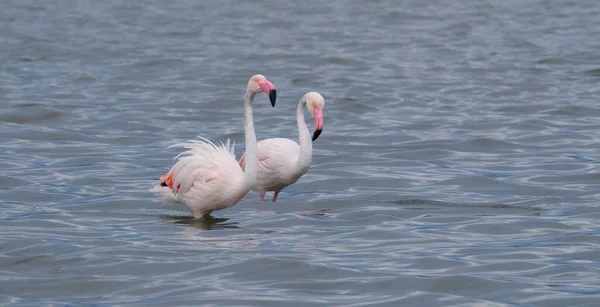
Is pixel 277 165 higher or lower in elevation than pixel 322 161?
higher

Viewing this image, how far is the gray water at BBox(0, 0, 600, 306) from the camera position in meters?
7.19

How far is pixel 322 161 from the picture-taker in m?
12.5

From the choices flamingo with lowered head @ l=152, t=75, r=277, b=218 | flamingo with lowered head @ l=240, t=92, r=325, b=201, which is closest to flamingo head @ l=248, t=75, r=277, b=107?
flamingo with lowered head @ l=152, t=75, r=277, b=218

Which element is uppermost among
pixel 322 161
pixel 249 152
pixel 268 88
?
pixel 268 88

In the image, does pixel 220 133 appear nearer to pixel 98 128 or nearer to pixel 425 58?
pixel 98 128

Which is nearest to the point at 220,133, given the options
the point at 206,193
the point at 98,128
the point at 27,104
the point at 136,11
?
the point at 98,128

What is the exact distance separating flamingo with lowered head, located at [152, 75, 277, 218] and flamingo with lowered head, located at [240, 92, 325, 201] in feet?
2.19

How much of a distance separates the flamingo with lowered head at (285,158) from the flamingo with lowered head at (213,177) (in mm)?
668

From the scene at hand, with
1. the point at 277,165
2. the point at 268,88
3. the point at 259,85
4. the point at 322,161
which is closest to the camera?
the point at 268,88

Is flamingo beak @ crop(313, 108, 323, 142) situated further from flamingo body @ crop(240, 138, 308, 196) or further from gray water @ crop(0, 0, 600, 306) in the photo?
gray water @ crop(0, 0, 600, 306)

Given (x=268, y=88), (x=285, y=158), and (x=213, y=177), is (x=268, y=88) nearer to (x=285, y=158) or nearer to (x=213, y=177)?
(x=213, y=177)

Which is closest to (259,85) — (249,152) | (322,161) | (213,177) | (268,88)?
(268,88)

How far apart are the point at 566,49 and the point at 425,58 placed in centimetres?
296

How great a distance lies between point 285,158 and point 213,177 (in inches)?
46.0
